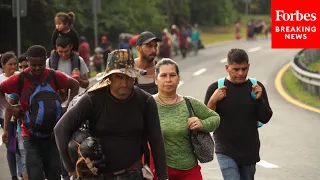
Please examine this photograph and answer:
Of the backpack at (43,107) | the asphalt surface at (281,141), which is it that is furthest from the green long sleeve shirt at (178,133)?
the asphalt surface at (281,141)

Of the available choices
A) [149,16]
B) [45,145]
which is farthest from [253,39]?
[45,145]

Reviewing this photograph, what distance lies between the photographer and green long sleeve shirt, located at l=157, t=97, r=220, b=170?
731cm

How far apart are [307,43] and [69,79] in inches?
280

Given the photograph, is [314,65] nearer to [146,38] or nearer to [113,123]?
[146,38]

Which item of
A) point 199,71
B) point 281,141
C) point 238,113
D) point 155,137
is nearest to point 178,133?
point 155,137

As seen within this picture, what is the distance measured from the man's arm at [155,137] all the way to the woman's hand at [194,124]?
0.86 metres

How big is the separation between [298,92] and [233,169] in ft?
55.9

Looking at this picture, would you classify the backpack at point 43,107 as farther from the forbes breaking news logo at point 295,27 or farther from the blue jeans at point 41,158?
the forbes breaking news logo at point 295,27

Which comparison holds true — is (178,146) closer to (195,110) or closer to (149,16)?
(195,110)

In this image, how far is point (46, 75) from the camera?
343 inches

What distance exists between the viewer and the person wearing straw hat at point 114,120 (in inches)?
242

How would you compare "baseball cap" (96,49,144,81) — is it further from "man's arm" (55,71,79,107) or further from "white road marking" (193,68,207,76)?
"white road marking" (193,68,207,76)

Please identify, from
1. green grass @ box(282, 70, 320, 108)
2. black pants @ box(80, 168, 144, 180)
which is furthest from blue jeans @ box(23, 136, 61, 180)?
green grass @ box(282, 70, 320, 108)

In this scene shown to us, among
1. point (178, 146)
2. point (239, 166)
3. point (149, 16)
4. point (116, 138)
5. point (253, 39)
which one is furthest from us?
point (253, 39)
